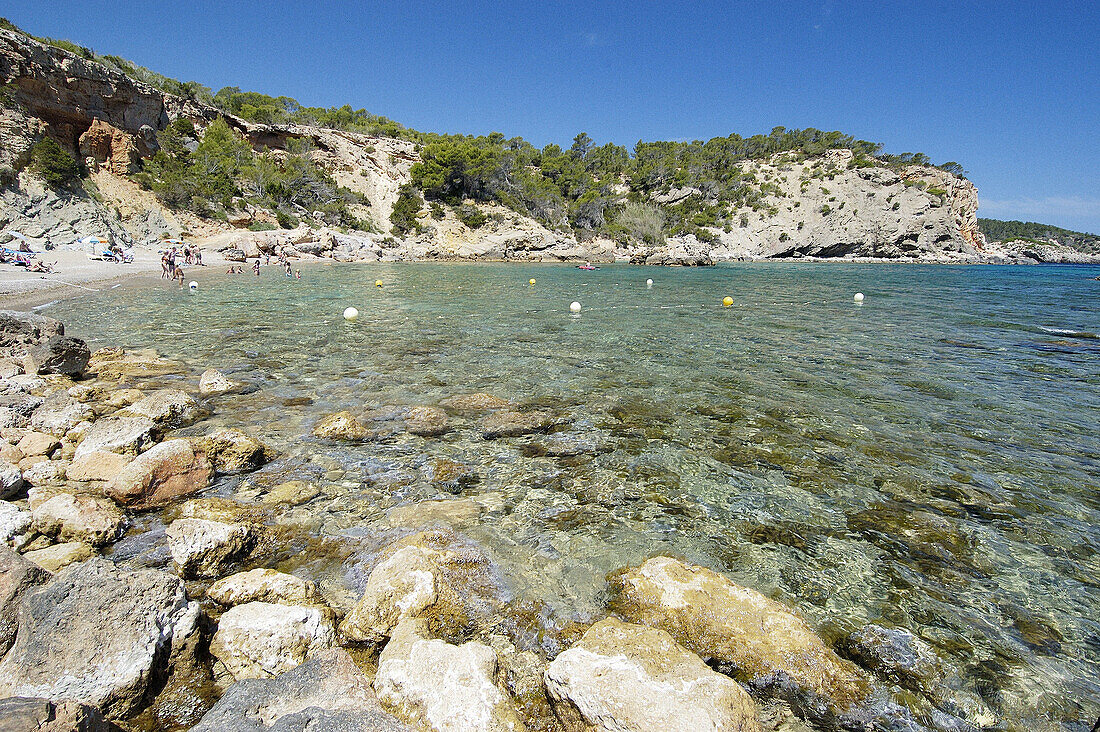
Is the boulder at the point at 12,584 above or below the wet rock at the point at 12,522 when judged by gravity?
above

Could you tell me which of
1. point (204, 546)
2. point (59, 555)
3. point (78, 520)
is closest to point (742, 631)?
point (204, 546)

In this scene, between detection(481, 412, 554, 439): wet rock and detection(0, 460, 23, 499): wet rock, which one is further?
detection(481, 412, 554, 439): wet rock

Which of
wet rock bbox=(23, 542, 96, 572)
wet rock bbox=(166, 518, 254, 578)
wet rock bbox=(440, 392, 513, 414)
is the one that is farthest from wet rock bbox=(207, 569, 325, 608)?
wet rock bbox=(440, 392, 513, 414)

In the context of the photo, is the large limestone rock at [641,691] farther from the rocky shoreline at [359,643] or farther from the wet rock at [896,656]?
the wet rock at [896,656]

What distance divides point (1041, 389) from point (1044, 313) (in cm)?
1554

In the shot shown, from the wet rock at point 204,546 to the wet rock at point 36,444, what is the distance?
278cm

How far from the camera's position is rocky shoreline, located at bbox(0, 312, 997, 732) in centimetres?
249

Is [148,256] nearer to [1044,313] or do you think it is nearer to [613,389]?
[613,389]

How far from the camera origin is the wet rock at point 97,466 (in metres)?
4.89

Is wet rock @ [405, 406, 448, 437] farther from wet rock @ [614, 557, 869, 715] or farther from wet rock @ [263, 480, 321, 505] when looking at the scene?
wet rock @ [614, 557, 869, 715]

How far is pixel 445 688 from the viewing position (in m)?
2.61

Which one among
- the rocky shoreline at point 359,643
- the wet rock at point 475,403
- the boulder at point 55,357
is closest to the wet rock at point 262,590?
the rocky shoreline at point 359,643

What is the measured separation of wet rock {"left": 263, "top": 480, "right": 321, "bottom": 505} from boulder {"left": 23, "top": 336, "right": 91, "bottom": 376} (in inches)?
251

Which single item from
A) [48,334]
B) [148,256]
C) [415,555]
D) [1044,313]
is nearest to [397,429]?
[415,555]
